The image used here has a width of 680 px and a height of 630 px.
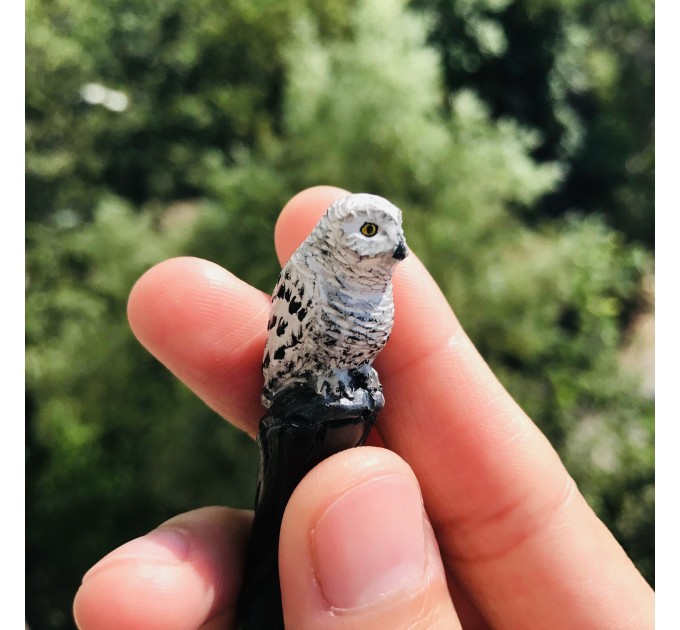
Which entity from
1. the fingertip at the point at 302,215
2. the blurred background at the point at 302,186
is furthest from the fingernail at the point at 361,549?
the blurred background at the point at 302,186

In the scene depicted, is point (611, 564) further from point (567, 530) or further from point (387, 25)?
point (387, 25)

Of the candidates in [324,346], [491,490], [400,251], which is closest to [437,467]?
[491,490]

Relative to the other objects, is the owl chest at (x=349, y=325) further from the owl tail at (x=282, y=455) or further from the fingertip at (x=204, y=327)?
the fingertip at (x=204, y=327)

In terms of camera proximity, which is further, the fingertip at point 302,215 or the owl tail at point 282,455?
the fingertip at point 302,215

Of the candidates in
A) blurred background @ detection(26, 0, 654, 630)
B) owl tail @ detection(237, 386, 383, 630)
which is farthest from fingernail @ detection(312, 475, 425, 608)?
blurred background @ detection(26, 0, 654, 630)

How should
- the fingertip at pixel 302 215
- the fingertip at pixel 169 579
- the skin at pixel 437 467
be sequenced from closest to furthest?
the fingertip at pixel 169 579 → the skin at pixel 437 467 → the fingertip at pixel 302 215

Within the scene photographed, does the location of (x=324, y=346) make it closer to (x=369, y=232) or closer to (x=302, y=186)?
(x=369, y=232)

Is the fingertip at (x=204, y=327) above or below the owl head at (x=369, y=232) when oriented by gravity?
below
